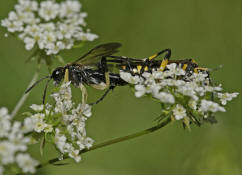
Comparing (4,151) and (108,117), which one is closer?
(4,151)

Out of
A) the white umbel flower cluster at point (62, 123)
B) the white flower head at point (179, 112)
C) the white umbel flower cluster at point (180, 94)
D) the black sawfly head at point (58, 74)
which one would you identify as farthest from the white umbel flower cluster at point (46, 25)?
the white flower head at point (179, 112)

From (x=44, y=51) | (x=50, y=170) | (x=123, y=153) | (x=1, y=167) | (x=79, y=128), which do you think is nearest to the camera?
(x=1, y=167)

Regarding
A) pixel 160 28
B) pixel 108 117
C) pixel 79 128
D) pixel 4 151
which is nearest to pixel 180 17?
pixel 160 28

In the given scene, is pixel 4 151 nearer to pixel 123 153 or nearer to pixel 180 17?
pixel 123 153

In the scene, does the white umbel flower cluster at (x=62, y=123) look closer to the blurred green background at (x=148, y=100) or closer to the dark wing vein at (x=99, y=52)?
the dark wing vein at (x=99, y=52)

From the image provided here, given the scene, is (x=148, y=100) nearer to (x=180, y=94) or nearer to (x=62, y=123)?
(x=180, y=94)

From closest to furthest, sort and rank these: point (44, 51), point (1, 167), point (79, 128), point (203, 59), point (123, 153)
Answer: point (1, 167), point (79, 128), point (44, 51), point (123, 153), point (203, 59)
